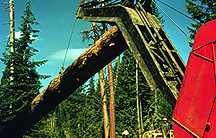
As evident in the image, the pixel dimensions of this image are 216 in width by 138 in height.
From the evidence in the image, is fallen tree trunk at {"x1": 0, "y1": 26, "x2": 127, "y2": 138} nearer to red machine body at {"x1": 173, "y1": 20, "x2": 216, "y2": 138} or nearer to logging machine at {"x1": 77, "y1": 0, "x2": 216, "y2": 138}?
logging machine at {"x1": 77, "y1": 0, "x2": 216, "y2": 138}

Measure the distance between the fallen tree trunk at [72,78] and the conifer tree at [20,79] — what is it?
9.42 meters

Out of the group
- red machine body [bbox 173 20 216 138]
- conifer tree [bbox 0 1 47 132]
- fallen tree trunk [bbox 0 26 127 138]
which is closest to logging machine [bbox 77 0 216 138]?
red machine body [bbox 173 20 216 138]

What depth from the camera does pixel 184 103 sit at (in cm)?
484

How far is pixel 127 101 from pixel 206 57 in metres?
44.8

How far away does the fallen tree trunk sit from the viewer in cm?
763

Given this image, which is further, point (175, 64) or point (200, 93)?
point (175, 64)

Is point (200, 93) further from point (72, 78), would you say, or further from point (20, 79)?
point (20, 79)

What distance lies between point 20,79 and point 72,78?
Answer: 1486 cm

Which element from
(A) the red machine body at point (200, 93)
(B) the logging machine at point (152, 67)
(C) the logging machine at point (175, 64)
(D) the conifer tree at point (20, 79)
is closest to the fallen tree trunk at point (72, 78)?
(B) the logging machine at point (152, 67)

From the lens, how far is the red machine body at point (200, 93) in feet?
14.8

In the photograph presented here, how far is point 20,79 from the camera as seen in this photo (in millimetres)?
22734

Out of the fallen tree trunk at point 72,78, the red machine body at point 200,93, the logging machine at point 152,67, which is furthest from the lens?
the fallen tree trunk at point 72,78

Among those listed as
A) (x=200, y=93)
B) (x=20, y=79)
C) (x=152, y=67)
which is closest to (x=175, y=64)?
(x=152, y=67)

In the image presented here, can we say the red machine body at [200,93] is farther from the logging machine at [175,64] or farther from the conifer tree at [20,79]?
the conifer tree at [20,79]
